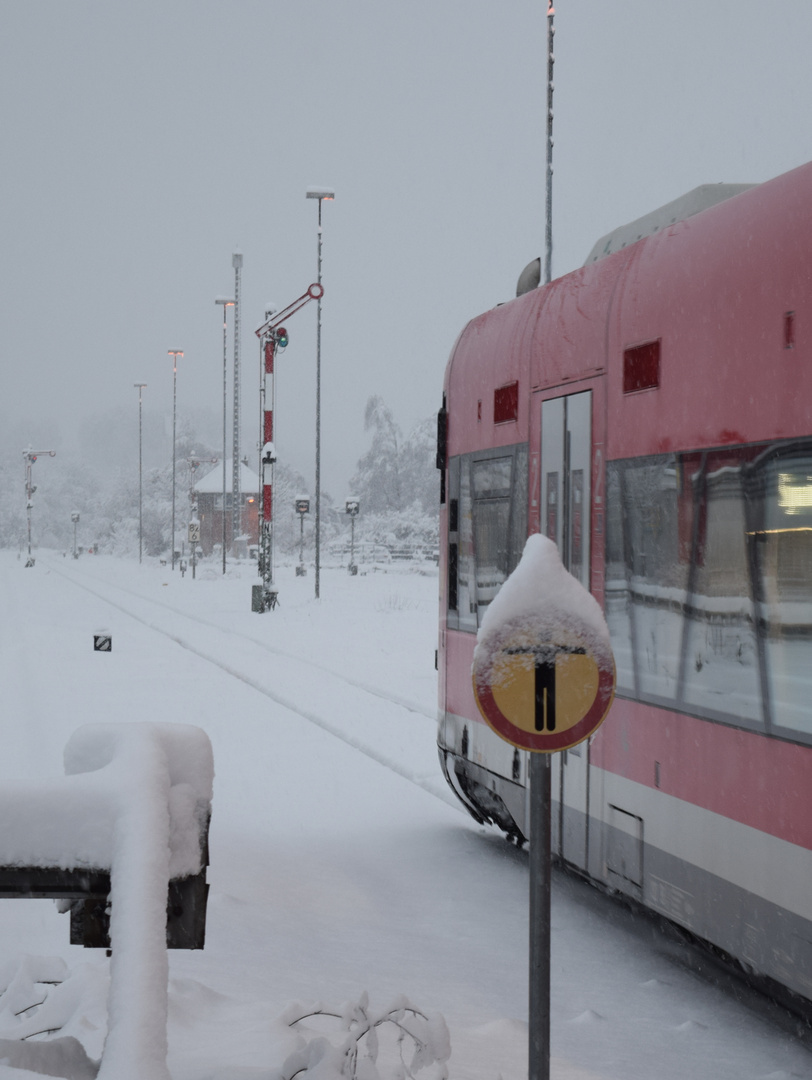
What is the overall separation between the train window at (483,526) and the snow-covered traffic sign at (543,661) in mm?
3049

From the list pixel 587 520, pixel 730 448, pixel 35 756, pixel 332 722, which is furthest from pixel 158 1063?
pixel 332 722

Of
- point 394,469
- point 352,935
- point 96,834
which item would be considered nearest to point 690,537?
point 352,935

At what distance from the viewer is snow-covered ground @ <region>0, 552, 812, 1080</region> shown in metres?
3.66

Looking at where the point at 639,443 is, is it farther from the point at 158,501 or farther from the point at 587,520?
the point at 158,501

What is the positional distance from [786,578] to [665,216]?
2.28 meters

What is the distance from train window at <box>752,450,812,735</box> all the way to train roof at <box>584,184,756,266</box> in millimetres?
1584

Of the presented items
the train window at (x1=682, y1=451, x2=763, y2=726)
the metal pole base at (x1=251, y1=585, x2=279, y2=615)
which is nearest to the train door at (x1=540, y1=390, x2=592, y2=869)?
the train window at (x1=682, y1=451, x2=763, y2=726)

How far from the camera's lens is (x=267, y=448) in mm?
29531

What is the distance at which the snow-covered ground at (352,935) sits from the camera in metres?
3.66

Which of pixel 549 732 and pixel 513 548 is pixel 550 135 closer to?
pixel 513 548

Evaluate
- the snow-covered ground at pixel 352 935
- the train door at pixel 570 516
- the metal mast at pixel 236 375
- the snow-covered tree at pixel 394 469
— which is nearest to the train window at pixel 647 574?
the train door at pixel 570 516

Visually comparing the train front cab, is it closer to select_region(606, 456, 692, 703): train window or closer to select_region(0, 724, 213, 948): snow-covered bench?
select_region(606, 456, 692, 703): train window

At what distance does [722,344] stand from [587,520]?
129 cm

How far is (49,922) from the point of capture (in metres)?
5.02
